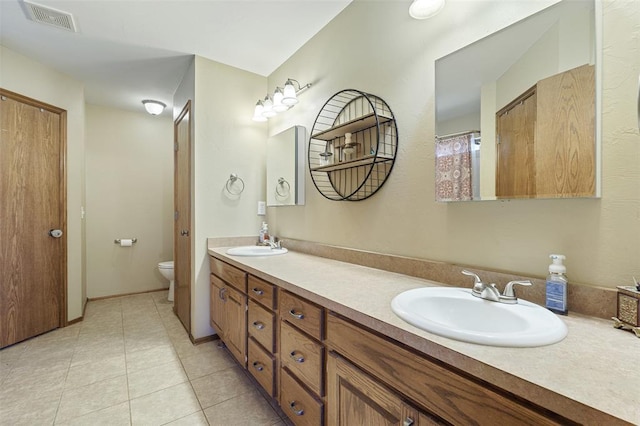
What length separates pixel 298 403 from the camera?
1.24 meters

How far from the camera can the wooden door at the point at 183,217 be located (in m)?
2.52

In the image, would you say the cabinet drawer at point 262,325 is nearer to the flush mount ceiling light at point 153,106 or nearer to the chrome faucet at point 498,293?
the chrome faucet at point 498,293

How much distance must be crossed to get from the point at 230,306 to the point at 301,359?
0.91 meters

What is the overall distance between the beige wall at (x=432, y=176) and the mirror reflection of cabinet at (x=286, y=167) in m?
0.10

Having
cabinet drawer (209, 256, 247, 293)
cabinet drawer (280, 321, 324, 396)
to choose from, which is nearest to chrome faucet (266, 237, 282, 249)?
cabinet drawer (209, 256, 247, 293)

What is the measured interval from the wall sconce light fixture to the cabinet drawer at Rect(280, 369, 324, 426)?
5.86 feet

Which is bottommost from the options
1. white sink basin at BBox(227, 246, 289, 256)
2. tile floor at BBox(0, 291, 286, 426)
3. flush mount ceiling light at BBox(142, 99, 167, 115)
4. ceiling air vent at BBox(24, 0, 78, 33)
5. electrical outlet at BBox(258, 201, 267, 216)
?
tile floor at BBox(0, 291, 286, 426)

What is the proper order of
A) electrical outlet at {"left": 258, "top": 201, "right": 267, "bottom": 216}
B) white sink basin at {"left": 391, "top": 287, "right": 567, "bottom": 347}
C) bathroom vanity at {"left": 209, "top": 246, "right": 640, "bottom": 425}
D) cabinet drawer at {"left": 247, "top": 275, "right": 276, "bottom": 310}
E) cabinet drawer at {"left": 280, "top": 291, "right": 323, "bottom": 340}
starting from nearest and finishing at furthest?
bathroom vanity at {"left": 209, "top": 246, "right": 640, "bottom": 425}, white sink basin at {"left": 391, "top": 287, "right": 567, "bottom": 347}, cabinet drawer at {"left": 280, "top": 291, "right": 323, "bottom": 340}, cabinet drawer at {"left": 247, "top": 275, "right": 276, "bottom": 310}, electrical outlet at {"left": 258, "top": 201, "right": 267, "bottom": 216}

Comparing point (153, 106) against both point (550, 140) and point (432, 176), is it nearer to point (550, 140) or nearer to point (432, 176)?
point (432, 176)

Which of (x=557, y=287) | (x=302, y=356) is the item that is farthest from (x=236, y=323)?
(x=557, y=287)

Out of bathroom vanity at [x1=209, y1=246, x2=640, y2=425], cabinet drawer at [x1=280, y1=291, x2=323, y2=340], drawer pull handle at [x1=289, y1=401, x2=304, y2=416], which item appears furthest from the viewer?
drawer pull handle at [x1=289, y1=401, x2=304, y2=416]

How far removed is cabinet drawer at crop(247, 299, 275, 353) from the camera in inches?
56.5

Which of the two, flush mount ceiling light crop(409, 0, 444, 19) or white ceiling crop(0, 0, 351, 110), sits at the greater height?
white ceiling crop(0, 0, 351, 110)

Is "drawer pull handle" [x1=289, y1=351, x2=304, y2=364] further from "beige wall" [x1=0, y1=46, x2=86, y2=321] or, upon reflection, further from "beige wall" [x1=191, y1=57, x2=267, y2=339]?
"beige wall" [x1=0, y1=46, x2=86, y2=321]
